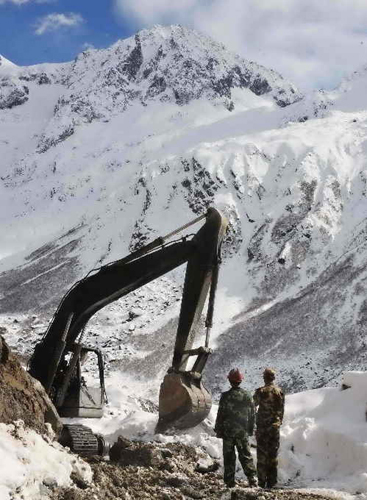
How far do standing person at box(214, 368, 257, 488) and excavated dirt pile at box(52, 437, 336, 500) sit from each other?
277mm

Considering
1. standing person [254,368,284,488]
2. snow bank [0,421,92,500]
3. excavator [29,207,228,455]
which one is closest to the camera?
snow bank [0,421,92,500]

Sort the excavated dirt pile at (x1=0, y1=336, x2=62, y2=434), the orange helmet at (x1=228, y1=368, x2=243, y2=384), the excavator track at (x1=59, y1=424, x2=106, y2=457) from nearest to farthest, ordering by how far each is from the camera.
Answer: the excavated dirt pile at (x1=0, y1=336, x2=62, y2=434) < the orange helmet at (x1=228, y1=368, x2=243, y2=384) < the excavator track at (x1=59, y1=424, x2=106, y2=457)

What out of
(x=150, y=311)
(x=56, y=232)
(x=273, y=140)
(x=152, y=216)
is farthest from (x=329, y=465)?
(x=273, y=140)

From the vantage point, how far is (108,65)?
177125 mm

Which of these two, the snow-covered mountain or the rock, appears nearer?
the rock

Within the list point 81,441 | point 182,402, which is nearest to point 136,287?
point 182,402

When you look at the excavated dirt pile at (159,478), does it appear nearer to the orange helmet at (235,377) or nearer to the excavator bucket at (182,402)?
the excavator bucket at (182,402)

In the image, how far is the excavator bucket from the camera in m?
13.0

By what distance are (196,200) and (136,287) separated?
80.0 m

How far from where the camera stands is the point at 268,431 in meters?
10.2

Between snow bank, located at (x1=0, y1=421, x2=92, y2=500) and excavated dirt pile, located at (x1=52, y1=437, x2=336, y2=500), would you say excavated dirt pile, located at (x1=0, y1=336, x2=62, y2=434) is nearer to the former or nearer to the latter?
snow bank, located at (x1=0, y1=421, x2=92, y2=500)

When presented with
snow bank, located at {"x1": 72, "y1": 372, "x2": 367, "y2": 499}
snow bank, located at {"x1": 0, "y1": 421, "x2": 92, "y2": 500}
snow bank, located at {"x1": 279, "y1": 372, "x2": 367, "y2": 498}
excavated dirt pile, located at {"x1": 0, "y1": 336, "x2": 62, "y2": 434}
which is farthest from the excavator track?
snow bank, located at {"x1": 279, "y1": 372, "x2": 367, "y2": 498}

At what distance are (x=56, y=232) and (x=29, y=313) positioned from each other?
29.7 m

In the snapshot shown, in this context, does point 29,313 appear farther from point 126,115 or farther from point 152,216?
point 126,115
